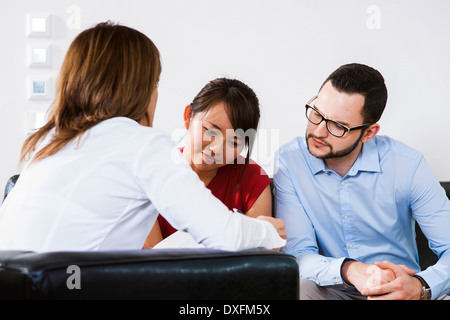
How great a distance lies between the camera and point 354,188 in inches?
73.4

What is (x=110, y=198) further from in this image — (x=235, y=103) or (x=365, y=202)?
(x=365, y=202)

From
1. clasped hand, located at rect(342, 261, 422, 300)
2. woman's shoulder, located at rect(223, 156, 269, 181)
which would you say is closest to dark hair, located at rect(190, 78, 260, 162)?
woman's shoulder, located at rect(223, 156, 269, 181)

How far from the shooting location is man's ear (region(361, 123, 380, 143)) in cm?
185

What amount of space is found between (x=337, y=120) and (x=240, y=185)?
412mm

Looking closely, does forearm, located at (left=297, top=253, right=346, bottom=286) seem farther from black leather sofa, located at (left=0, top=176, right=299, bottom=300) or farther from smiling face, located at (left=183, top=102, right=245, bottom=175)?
black leather sofa, located at (left=0, top=176, right=299, bottom=300)

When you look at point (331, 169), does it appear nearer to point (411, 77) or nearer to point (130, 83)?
point (411, 77)

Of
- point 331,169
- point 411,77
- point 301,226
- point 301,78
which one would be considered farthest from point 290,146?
point 411,77

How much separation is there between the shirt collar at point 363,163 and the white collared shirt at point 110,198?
33.6 inches

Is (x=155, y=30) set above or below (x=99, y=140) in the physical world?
above

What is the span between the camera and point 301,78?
2352mm

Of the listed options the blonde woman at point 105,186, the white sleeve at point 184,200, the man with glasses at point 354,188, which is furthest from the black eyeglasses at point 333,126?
the white sleeve at point 184,200

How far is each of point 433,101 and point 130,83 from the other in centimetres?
171

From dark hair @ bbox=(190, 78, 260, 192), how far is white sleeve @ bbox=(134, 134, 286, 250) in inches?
26.7

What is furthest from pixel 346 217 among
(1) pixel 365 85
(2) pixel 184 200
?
(2) pixel 184 200
